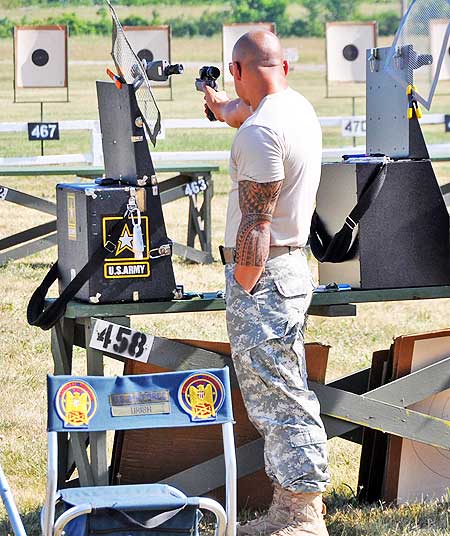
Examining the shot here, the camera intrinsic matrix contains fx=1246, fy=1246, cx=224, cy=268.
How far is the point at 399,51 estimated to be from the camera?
16.7 ft

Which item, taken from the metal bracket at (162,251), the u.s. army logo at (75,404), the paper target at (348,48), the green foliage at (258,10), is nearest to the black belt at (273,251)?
the metal bracket at (162,251)

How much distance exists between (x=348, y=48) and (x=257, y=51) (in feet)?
80.1

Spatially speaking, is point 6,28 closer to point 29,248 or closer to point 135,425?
point 29,248

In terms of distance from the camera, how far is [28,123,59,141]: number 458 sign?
639 inches

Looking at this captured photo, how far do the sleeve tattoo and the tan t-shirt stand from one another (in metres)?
0.04

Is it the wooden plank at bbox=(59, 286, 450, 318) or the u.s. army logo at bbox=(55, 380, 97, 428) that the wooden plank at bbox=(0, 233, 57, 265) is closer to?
the wooden plank at bbox=(59, 286, 450, 318)

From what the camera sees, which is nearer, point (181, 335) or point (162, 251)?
point (162, 251)

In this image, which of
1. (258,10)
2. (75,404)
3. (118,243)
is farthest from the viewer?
(258,10)

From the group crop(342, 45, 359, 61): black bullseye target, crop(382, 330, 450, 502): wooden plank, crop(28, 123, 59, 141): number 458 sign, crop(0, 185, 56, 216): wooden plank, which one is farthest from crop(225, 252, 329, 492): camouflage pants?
crop(342, 45, 359, 61): black bullseye target

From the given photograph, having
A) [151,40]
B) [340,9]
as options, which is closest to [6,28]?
[340,9]

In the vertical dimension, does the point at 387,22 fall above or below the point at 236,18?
below

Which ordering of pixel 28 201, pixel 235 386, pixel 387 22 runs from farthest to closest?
pixel 387 22 → pixel 28 201 → pixel 235 386

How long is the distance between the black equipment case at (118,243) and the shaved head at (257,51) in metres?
0.71

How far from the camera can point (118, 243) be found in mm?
4766
